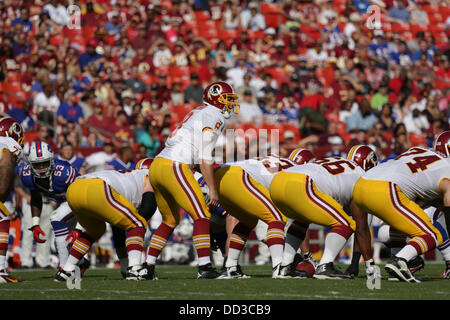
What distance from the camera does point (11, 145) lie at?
9734 millimetres

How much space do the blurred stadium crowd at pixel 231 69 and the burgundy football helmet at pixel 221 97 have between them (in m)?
5.63

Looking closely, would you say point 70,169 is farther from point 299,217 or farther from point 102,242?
point 102,242

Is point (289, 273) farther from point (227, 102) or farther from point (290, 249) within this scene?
point (227, 102)

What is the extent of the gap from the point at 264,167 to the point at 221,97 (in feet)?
3.21

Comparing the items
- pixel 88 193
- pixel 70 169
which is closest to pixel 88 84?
pixel 70 169

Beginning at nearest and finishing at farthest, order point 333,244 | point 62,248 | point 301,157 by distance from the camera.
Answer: point 333,244, point 301,157, point 62,248

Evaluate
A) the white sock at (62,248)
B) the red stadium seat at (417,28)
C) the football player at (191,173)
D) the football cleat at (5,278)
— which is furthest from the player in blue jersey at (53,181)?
the red stadium seat at (417,28)

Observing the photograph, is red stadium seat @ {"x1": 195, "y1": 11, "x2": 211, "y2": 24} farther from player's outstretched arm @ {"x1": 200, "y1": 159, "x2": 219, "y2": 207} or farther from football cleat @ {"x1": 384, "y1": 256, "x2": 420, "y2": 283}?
football cleat @ {"x1": 384, "y1": 256, "x2": 420, "y2": 283}

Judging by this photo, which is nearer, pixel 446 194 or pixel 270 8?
pixel 446 194

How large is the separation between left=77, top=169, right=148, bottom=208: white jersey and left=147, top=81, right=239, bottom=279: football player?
41 cm

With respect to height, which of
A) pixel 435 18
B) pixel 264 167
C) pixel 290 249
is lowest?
pixel 290 249

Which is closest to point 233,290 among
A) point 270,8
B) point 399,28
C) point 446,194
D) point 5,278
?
point 446,194

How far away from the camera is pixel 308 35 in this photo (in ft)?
75.6
